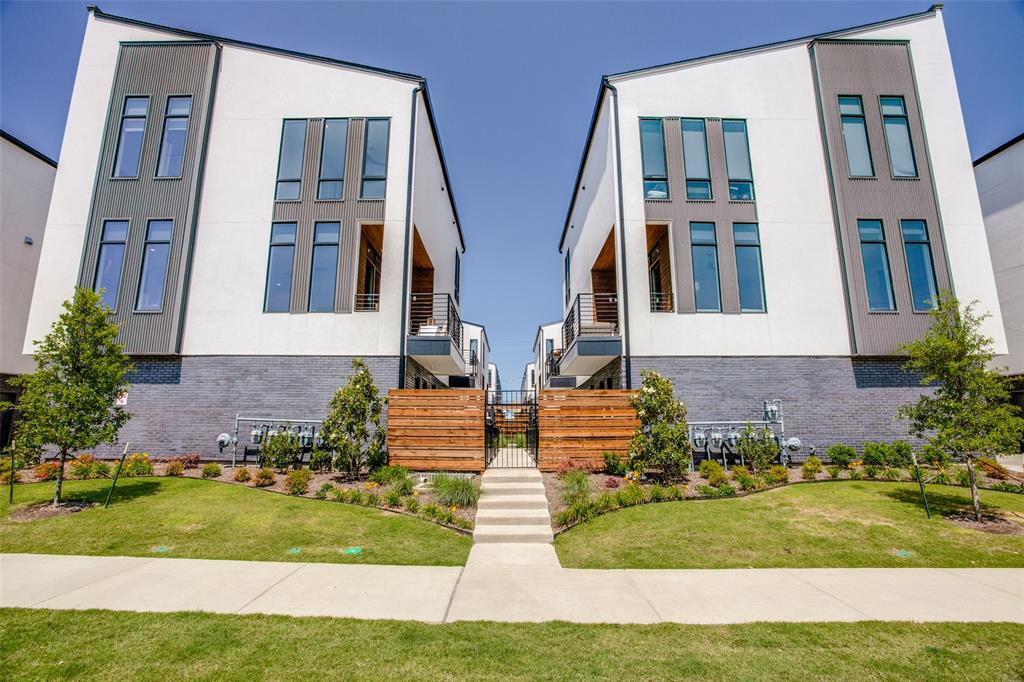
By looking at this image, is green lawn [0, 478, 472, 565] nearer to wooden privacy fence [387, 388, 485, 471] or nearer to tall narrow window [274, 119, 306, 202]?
wooden privacy fence [387, 388, 485, 471]

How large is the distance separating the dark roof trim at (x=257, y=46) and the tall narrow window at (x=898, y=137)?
15.6m

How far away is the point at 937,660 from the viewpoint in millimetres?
3926

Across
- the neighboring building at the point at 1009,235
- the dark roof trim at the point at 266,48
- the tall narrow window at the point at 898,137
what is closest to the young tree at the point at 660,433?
the tall narrow window at the point at 898,137

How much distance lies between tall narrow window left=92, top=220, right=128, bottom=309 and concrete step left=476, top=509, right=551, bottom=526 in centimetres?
1352

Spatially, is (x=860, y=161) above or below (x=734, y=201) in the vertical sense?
above

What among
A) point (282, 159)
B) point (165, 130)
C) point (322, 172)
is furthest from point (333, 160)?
point (165, 130)

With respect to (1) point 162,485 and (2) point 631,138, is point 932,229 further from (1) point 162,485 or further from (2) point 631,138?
(1) point 162,485

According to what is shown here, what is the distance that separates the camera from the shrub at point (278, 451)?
11703 mm

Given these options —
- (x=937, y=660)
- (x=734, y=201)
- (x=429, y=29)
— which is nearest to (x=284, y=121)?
Answer: (x=429, y=29)

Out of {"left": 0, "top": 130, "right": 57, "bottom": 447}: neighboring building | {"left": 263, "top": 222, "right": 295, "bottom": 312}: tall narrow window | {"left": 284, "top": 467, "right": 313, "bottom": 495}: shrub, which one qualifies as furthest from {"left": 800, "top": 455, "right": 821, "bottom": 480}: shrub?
{"left": 0, "top": 130, "right": 57, "bottom": 447}: neighboring building

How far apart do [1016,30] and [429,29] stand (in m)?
16.1

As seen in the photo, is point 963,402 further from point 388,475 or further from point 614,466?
point 388,475

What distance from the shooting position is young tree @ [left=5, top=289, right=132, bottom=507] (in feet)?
29.2

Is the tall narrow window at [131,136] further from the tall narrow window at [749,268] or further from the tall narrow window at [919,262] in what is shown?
the tall narrow window at [919,262]
